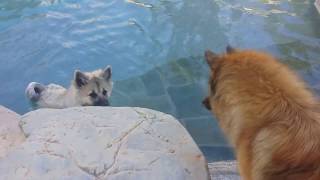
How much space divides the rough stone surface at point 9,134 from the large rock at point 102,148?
80 mm

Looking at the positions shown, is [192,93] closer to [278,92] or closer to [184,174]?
[184,174]

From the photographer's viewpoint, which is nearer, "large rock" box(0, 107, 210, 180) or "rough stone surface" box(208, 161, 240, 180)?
"large rock" box(0, 107, 210, 180)

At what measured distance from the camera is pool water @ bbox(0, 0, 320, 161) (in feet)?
21.0

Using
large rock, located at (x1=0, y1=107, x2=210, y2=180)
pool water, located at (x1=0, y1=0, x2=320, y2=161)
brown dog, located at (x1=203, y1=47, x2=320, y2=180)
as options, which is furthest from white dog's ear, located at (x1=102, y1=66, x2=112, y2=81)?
brown dog, located at (x1=203, y1=47, x2=320, y2=180)

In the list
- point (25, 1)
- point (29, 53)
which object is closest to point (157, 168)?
point (29, 53)

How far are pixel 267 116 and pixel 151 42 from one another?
16.6 feet

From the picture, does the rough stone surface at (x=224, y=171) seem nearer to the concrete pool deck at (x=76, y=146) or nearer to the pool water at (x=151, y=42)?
the concrete pool deck at (x=76, y=146)

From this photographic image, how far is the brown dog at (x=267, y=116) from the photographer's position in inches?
107

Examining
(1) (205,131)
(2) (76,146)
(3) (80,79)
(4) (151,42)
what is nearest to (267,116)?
(2) (76,146)

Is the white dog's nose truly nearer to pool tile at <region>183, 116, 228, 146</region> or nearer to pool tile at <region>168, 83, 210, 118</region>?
pool tile at <region>168, 83, 210, 118</region>

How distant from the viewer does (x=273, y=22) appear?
26.5 feet

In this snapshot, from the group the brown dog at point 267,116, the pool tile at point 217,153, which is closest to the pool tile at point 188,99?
the pool tile at point 217,153

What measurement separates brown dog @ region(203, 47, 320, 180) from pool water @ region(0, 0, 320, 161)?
7.87 ft

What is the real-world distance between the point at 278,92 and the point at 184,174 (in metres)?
0.96
